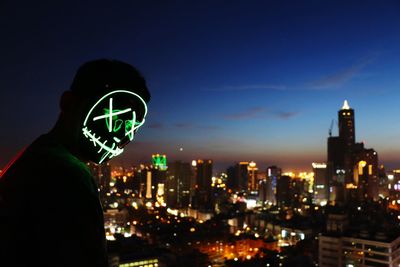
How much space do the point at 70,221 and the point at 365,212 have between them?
28411mm

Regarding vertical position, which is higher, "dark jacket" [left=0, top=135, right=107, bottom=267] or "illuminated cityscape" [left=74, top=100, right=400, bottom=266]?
"dark jacket" [left=0, top=135, right=107, bottom=267]

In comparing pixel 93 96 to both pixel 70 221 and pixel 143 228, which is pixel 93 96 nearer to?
pixel 70 221

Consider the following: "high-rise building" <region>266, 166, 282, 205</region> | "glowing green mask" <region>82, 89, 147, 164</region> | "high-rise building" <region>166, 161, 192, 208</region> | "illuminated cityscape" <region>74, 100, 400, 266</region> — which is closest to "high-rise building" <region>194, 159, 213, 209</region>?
"illuminated cityscape" <region>74, 100, 400, 266</region>

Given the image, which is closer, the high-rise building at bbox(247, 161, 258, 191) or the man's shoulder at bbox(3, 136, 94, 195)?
the man's shoulder at bbox(3, 136, 94, 195)

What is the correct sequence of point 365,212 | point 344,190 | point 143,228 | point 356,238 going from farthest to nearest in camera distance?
point 344,190 → point 365,212 → point 143,228 → point 356,238

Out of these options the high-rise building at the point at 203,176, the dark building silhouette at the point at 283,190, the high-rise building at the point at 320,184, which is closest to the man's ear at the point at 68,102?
the high-rise building at the point at 203,176

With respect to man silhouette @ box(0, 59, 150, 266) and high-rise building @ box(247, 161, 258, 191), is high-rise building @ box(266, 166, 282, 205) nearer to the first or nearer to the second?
high-rise building @ box(247, 161, 258, 191)

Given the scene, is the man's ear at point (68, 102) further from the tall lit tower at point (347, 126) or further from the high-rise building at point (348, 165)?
the tall lit tower at point (347, 126)

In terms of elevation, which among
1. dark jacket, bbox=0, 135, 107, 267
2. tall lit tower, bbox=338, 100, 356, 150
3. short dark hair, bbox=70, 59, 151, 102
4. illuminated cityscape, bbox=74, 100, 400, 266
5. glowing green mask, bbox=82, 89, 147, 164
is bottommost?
illuminated cityscape, bbox=74, 100, 400, 266

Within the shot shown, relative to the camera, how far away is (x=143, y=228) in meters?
20.4

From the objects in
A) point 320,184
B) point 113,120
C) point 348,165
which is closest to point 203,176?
point 320,184

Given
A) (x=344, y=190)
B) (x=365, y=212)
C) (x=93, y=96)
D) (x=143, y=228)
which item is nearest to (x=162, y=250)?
(x=143, y=228)

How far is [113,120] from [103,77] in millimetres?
72

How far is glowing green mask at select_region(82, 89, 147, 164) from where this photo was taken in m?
0.54
